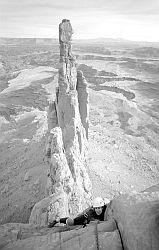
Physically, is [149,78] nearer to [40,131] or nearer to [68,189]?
[40,131]

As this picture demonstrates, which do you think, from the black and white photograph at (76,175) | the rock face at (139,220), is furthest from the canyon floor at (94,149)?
the rock face at (139,220)

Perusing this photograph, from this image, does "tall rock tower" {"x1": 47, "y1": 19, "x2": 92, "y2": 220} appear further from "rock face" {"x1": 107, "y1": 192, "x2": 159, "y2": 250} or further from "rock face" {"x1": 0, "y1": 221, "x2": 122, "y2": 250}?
"rock face" {"x1": 107, "y1": 192, "x2": 159, "y2": 250}

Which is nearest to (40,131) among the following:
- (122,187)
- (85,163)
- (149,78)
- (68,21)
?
(85,163)

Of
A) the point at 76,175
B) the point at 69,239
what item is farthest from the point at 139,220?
the point at 76,175

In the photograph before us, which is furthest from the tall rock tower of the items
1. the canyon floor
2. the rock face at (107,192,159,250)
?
the rock face at (107,192,159,250)

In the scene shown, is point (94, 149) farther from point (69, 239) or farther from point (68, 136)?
point (69, 239)
